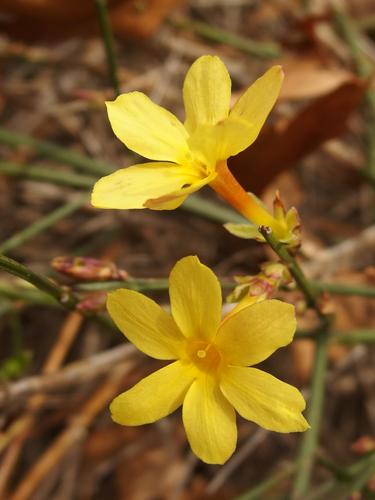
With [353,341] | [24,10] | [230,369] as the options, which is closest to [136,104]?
[230,369]

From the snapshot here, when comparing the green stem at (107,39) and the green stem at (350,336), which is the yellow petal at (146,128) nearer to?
the green stem at (107,39)

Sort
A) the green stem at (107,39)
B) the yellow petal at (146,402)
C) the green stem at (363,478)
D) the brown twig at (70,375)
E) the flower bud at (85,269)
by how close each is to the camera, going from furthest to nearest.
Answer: the brown twig at (70,375)
the green stem at (107,39)
the green stem at (363,478)
the flower bud at (85,269)
the yellow petal at (146,402)

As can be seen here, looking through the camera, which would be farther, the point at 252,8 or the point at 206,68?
the point at 252,8

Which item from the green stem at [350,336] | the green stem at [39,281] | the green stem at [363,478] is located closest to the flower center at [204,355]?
the green stem at [39,281]

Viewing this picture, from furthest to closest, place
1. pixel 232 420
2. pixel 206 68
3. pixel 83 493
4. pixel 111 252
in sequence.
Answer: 1. pixel 111 252
2. pixel 83 493
3. pixel 206 68
4. pixel 232 420

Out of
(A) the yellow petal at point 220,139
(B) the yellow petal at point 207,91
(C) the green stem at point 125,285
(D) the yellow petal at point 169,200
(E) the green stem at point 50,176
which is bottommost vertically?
(C) the green stem at point 125,285

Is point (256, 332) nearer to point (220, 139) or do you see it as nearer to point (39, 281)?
point (220, 139)

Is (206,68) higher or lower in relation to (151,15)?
lower

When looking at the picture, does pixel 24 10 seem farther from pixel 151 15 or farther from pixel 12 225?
pixel 12 225
